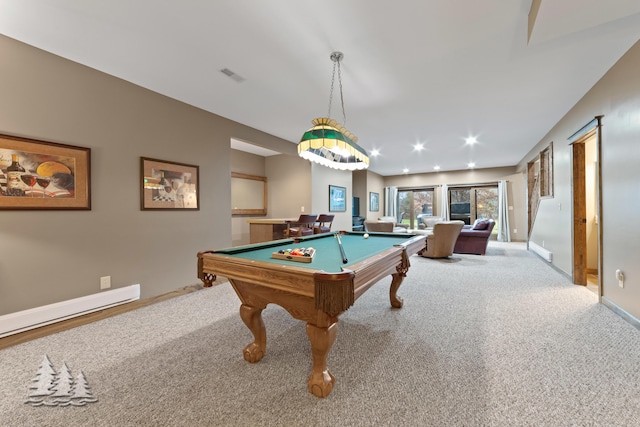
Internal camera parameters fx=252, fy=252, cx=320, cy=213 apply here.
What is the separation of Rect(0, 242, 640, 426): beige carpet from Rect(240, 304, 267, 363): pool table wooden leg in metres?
0.07

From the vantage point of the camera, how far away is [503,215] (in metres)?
8.49

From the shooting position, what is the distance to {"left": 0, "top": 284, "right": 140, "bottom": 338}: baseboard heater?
215 cm

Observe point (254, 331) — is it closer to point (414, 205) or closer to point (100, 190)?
point (100, 190)

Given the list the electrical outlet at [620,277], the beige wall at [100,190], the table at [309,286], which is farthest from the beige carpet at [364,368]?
the beige wall at [100,190]

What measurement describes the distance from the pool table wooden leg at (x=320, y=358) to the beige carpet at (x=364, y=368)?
0.05 m

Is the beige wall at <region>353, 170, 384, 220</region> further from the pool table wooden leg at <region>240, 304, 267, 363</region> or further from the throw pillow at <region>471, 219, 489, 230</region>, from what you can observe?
the pool table wooden leg at <region>240, 304, 267, 363</region>

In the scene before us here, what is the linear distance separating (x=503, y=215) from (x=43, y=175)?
422 inches

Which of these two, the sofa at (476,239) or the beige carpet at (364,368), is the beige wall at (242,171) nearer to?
the beige carpet at (364,368)

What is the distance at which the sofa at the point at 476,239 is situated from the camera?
5.80 m

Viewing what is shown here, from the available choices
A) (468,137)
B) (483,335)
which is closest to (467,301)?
(483,335)

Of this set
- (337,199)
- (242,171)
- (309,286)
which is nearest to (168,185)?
(309,286)

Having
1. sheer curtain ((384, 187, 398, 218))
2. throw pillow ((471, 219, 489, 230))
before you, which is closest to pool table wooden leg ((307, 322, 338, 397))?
throw pillow ((471, 219, 489, 230))

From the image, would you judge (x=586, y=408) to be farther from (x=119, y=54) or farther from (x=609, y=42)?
(x=119, y=54)

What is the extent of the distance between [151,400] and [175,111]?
3.23m
